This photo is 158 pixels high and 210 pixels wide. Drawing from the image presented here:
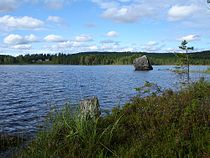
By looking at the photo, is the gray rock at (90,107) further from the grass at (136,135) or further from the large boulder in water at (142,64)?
the large boulder in water at (142,64)

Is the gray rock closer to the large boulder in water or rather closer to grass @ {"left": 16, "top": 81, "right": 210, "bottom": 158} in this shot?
grass @ {"left": 16, "top": 81, "right": 210, "bottom": 158}

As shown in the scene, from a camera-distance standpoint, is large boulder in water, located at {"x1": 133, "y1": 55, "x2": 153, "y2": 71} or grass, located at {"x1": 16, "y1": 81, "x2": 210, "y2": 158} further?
large boulder in water, located at {"x1": 133, "y1": 55, "x2": 153, "y2": 71}

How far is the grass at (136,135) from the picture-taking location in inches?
249

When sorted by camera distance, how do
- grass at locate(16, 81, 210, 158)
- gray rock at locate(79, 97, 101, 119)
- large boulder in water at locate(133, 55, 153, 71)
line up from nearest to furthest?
1. grass at locate(16, 81, 210, 158)
2. gray rock at locate(79, 97, 101, 119)
3. large boulder in water at locate(133, 55, 153, 71)

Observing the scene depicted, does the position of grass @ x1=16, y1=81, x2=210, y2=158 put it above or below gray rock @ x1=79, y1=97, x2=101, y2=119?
below

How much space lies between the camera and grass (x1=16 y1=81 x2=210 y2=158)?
6336mm

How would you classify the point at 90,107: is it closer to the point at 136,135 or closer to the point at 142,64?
the point at 136,135

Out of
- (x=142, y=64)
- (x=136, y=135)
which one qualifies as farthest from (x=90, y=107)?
(x=142, y=64)

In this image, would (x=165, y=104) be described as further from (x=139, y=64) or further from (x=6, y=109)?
→ (x=139, y=64)

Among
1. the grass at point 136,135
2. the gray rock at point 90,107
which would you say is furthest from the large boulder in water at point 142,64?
the grass at point 136,135

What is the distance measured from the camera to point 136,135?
7.63m

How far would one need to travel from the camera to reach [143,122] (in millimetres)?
8266

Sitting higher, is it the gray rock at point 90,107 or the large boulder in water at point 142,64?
the gray rock at point 90,107

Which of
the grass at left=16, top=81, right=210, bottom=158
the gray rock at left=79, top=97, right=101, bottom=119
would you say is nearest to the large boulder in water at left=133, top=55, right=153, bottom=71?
the gray rock at left=79, top=97, right=101, bottom=119
